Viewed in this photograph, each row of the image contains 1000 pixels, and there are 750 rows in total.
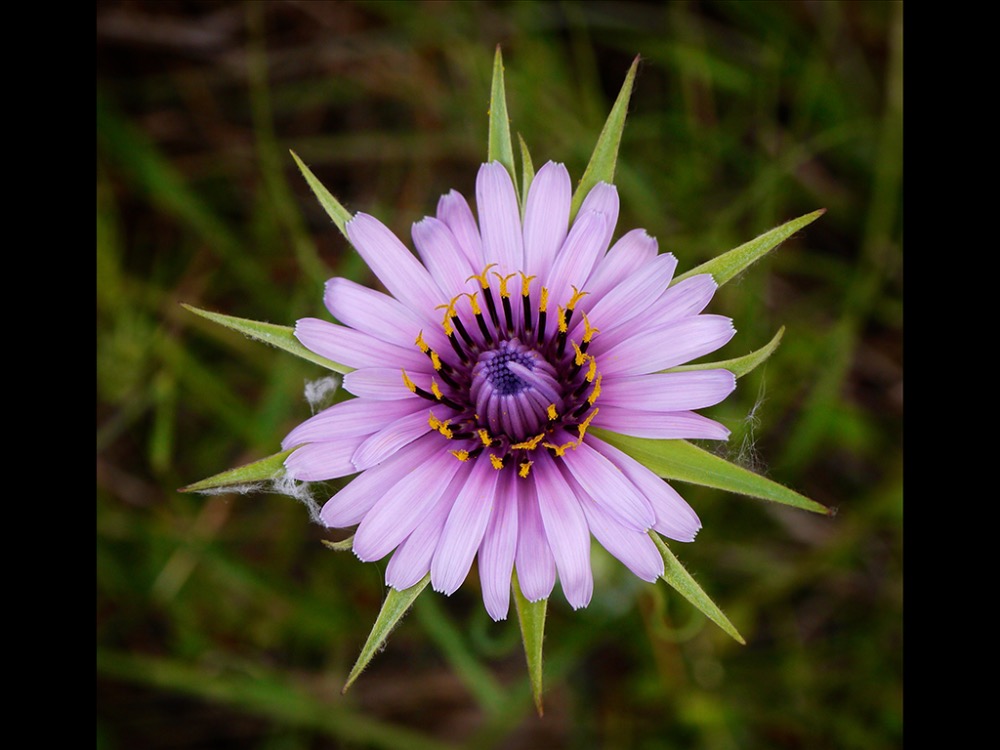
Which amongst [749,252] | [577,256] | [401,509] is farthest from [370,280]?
[749,252]

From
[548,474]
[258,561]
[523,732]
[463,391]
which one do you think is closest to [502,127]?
[463,391]

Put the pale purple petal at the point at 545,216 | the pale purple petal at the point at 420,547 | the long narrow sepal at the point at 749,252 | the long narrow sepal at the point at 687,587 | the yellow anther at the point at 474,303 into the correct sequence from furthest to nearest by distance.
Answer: the yellow anther at the point at 474,303 → the pale purple petal at the point at 545,216 → the pale purple petal at the point at 420,547 → the long narrow sepal at the point at 749,252 → the long narrow sepal at the point at 687,587

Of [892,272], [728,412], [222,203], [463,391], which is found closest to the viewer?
[463,391]

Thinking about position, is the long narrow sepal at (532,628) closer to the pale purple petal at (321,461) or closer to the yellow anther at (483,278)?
the pale purple petal at (321,461)

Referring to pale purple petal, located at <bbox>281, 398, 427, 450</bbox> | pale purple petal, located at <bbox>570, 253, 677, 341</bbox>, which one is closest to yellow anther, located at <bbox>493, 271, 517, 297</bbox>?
pale purple petal, located at <bbox>570, 253, 677, 341</bbox>

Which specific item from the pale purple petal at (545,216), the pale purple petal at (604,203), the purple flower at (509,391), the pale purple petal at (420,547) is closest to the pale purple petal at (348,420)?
the purple flower at (509,391)

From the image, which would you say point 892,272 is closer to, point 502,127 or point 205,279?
point 502,127

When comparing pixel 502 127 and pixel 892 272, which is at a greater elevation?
pixel 502 127

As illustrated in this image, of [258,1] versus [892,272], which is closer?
[892,272]
